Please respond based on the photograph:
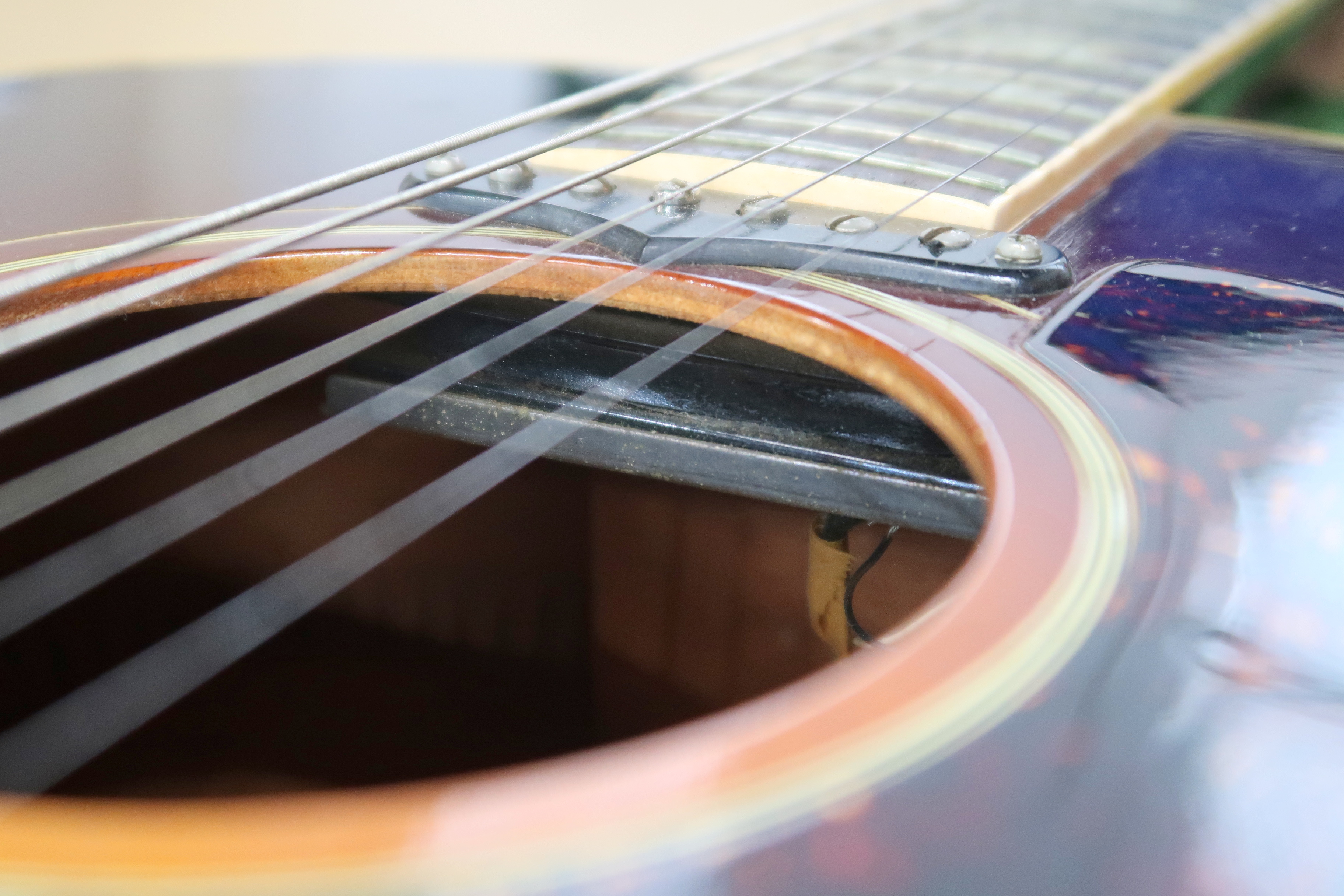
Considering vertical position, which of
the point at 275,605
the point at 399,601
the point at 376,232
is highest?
the point at 376,232

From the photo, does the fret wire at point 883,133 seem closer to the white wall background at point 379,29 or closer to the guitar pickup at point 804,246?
the guitar pickup at point 804,246

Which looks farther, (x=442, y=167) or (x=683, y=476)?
(x=442, y=167)

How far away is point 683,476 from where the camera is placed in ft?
1.93

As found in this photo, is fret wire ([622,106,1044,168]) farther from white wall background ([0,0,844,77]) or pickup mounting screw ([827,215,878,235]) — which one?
white wall background ([0,0,844,77])

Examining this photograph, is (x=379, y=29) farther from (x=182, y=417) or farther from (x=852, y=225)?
(x=182, y=417)

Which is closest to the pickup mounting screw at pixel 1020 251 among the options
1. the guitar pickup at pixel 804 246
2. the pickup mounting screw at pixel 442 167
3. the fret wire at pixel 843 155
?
the guitar pickup at pixel 804 246

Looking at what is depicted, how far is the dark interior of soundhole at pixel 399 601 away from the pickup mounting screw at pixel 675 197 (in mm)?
195

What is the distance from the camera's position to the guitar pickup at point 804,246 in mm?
556

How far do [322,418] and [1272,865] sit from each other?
27.2 inches

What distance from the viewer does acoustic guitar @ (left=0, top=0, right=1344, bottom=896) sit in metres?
0.24

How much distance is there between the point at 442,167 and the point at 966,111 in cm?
44

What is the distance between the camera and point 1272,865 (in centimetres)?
24

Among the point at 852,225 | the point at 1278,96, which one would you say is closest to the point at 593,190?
the point at 852,225

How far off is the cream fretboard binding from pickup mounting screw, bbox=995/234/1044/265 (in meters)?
0.08
